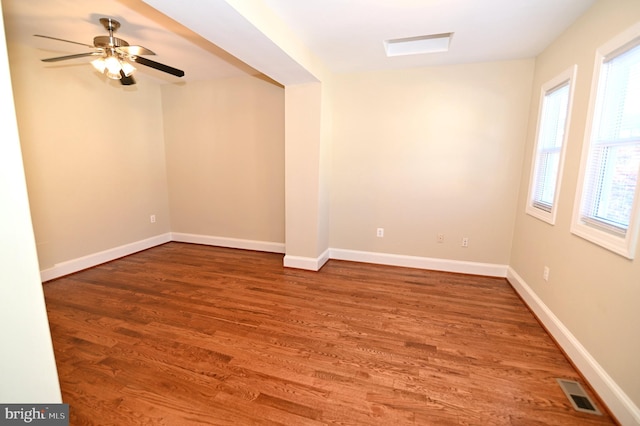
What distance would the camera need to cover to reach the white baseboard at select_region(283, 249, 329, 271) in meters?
3.70

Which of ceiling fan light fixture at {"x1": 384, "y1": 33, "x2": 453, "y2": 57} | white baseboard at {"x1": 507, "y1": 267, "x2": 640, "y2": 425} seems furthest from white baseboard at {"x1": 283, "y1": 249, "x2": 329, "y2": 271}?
ceiling fan light fixture at {"x1": 384, "y1": 33, "x2": 453, "y2": 57}

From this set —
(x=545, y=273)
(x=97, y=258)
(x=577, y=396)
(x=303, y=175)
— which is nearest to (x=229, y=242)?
(x=97, y=258)

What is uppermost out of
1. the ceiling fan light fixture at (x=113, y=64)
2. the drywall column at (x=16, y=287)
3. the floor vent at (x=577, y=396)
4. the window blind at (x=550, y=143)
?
the ceiling fan light fixture at (x=113, y=64)

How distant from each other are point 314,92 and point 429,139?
1535 millimetres

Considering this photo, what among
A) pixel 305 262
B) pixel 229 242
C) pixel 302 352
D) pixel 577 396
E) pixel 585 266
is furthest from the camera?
pixel 229 242

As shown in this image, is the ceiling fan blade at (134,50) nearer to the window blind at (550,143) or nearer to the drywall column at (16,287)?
the drywall column at (16,287)

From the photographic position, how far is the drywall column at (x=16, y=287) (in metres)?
0.85

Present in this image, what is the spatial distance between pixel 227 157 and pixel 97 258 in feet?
7.31

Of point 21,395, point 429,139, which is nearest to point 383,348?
point 21,395

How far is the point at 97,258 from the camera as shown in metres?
3.78

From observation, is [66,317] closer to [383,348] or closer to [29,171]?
[29,171]

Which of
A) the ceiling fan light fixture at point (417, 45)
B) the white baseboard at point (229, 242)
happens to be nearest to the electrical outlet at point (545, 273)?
the ceiling fan light fixture at point (417, 45)

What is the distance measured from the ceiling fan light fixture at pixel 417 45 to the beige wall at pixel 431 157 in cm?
46

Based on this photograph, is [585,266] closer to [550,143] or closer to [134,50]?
[550,143]
